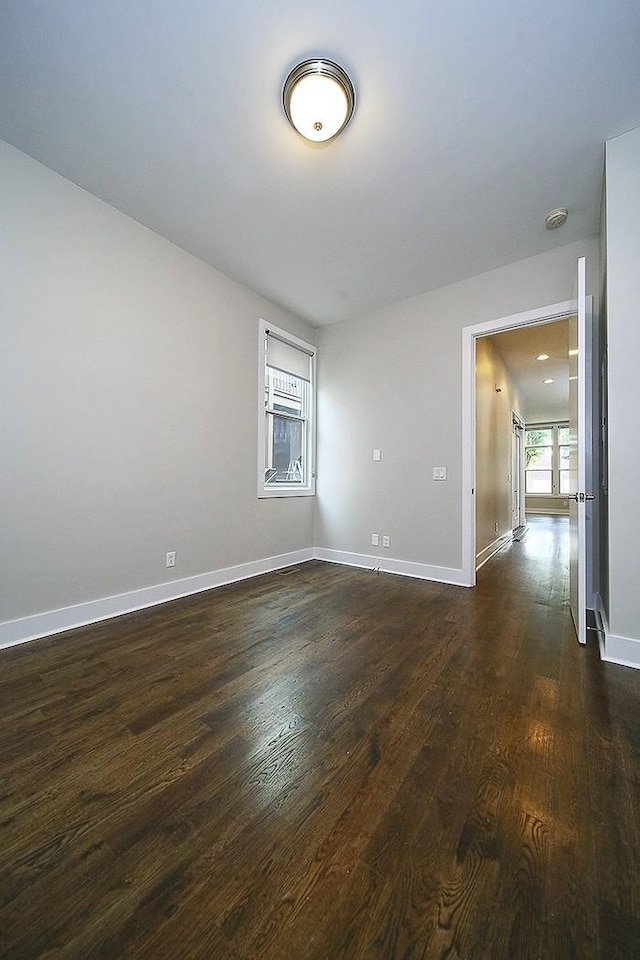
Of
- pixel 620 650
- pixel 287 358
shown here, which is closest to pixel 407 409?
pixel 287 358

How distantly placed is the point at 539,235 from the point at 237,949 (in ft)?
12.8

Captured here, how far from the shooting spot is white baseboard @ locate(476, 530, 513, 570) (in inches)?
166

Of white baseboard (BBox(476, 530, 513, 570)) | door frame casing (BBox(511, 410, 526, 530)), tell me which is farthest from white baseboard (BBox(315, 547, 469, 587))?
door frame casing (BBox(511, 410, 526, 530))

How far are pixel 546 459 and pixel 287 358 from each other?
9.54m

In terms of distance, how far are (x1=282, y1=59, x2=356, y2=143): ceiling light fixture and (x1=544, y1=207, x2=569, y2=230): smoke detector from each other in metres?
1.61

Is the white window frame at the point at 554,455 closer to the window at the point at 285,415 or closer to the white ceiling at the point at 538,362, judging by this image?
the white ceiling at the point at 538,362

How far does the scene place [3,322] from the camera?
6.75 feet

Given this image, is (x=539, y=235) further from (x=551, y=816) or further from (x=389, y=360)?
(x=551, y=816)

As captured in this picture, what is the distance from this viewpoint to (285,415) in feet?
13.5

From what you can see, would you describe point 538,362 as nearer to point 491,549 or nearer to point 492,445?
point 492,445

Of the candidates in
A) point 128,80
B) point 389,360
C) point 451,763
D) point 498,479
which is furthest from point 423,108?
point 498,479

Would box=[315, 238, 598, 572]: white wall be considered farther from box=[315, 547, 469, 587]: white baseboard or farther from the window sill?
the window sill

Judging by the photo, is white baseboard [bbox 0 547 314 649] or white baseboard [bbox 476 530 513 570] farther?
white baseboard [bbox 476 530 513 570]

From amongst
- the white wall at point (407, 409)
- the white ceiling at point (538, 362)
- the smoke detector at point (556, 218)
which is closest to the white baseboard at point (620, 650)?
the white wall at point (407, 409)
